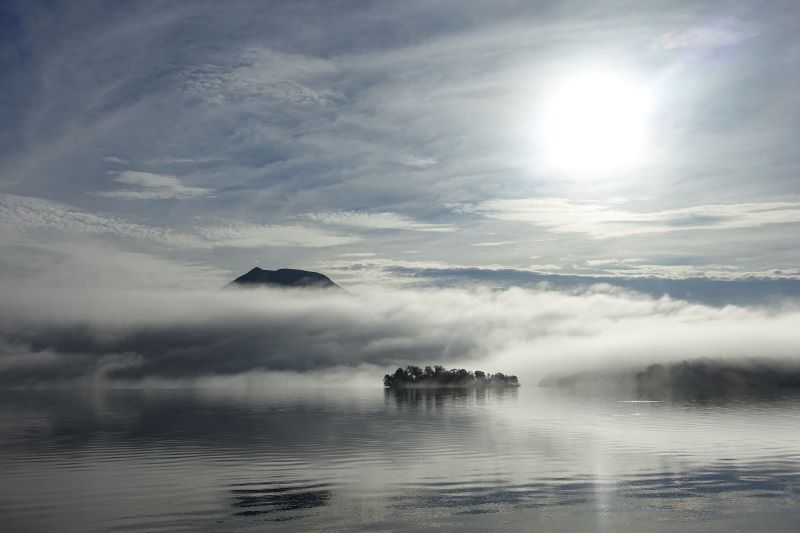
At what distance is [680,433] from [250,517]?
11017 cm

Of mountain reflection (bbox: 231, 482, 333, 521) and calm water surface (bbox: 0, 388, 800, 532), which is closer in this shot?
calm water surface (bbox: 0, 388, 800, 532)

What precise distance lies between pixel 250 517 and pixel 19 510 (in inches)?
Result: 775

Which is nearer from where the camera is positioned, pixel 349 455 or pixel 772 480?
pixel 772 480

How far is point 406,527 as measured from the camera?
151 feet

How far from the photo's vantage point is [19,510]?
52594mm

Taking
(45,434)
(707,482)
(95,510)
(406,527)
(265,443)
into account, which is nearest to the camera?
(406,527)

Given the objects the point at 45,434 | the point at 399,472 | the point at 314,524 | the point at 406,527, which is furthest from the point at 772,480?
the point at 45,434

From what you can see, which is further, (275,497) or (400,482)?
(400,482)

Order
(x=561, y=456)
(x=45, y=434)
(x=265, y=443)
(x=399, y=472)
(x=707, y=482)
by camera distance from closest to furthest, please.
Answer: (x=707, y=482), (x=399, y=472), (x=561, y=456), (x=265, y=443), (x=45, y=434)

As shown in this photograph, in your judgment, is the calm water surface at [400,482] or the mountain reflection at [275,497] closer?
the calm water surface at [400,482]

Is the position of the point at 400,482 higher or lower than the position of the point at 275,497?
lower

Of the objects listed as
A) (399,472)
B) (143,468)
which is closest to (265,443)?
(143,468)

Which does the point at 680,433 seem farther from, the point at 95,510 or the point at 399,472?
the point at 95,510

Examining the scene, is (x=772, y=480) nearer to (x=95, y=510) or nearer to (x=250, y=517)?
(x=250, y=517)
